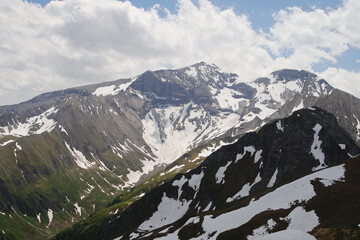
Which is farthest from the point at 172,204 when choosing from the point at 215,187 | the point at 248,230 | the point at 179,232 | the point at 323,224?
the point at 323,224

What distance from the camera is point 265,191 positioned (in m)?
80.2

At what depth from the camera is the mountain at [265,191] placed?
53.8 metres

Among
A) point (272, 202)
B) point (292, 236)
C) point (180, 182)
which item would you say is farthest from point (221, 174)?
point (292, 236)

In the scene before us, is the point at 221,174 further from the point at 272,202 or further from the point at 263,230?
the point at 263,230

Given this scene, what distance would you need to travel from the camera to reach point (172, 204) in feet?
502

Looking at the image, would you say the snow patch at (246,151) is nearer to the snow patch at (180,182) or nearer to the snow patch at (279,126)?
the snow patch at (279,126)

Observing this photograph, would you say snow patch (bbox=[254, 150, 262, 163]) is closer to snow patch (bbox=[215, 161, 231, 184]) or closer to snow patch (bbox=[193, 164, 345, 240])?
snow patch (bbox=[215, 161, 231, 184])

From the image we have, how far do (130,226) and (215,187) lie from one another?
52.7 meters

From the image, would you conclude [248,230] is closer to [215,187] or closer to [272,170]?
[272,170]

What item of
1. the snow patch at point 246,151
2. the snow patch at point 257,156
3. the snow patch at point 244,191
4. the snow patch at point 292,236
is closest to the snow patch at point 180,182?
the snow patch at point 246,151

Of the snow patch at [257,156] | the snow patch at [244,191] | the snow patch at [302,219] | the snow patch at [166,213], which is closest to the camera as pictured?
the snow patch at [302,219]

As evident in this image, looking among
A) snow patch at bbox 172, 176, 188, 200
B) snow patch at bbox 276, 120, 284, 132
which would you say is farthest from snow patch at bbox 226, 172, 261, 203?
snow patch at bbox 172, 176, 188, 200

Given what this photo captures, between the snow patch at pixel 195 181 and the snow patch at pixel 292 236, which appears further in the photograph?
the snow patch at pixel 195 181

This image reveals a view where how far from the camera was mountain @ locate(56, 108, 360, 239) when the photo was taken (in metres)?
53.8
